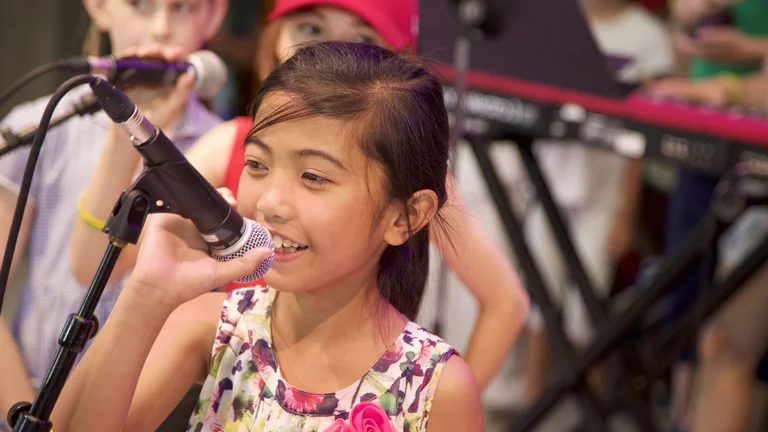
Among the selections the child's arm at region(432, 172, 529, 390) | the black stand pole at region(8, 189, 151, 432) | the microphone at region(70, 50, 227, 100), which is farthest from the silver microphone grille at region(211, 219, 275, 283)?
the child's arm at region(432, 172, 529, 390)

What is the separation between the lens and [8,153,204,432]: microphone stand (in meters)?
1.02

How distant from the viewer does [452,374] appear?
1.23 metres

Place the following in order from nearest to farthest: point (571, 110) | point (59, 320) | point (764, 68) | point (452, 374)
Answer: point (452, 374) → point (59, 320) → point (571, 110) → point (764, 68)

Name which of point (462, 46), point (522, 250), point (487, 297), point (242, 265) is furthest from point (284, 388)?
point (522, 250)

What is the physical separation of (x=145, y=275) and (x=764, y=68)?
7.30 feet

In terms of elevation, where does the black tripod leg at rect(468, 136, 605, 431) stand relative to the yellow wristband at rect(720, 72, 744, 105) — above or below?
below

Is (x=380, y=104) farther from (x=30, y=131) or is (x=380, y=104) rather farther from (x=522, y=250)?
(x=522, y=250)

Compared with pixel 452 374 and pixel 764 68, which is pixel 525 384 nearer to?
pixel 764 68

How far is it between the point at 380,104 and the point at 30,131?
1.48 ft

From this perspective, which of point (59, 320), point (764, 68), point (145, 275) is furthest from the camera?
point (764, 68)

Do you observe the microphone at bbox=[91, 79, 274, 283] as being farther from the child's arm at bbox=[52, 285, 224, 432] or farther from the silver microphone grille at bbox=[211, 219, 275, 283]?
the child's arm at bbox=[52, 285, 224, 432]

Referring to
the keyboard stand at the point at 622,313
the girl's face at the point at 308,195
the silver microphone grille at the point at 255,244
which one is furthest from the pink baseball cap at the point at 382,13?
the keyboard stand at the point at 622,313

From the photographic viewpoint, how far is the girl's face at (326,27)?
1758 mm

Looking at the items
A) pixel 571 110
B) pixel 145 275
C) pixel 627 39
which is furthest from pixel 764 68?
pixel 145 275
